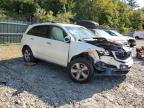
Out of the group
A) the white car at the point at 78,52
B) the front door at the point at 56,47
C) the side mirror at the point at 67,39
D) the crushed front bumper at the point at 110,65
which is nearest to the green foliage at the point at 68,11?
the white car at the point at 78,52

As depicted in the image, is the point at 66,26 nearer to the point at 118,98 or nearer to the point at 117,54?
the point at 117,54

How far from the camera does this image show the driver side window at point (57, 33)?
377 inches

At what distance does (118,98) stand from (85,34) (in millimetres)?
2850

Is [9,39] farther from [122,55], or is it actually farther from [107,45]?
[122,55]

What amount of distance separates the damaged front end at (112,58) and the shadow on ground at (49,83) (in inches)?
19.8

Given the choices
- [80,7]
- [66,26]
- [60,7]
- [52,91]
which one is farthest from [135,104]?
[80,7]

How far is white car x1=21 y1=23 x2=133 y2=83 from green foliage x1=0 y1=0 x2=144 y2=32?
12.7 m

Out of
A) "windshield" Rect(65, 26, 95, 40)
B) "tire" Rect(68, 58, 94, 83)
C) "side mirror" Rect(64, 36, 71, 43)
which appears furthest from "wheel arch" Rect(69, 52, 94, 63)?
"windshield" Rect(65, 26, 95, 40)

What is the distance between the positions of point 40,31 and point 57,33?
1.00 m

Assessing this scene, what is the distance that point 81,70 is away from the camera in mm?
8703

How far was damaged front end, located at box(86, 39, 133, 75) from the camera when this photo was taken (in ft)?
28.4

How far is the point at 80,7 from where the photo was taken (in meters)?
37.2

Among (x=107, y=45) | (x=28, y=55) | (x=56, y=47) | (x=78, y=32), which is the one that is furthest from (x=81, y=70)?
(x=28, y=55)

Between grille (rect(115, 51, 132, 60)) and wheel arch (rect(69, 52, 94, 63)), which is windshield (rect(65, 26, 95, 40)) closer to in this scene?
wheel arch (rect(69, 52, 94, 63))
